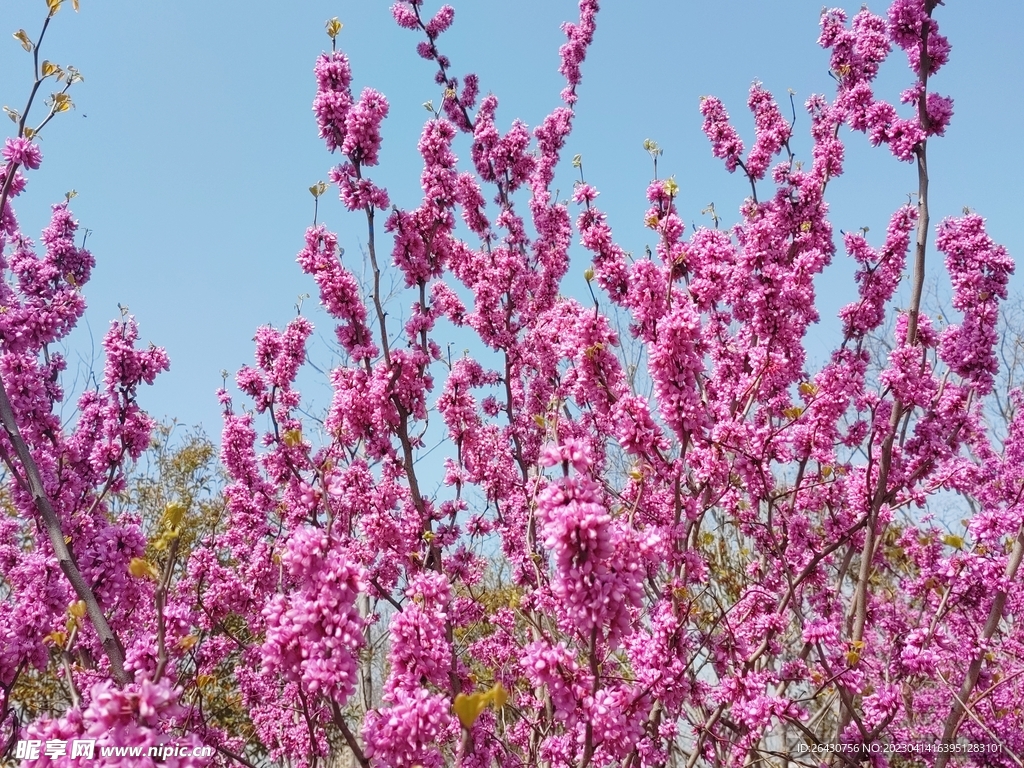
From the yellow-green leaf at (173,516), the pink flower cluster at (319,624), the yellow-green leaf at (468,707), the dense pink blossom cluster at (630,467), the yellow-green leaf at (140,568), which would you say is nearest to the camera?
the yellow-green leaf at (468,707)

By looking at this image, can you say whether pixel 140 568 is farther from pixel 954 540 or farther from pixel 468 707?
pixel 954 540

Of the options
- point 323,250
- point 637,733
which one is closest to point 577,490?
point 637,733

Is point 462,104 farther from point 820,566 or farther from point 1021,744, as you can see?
point 1021,744

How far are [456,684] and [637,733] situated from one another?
2.29 m

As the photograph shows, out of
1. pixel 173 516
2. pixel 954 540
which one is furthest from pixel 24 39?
pixel 954 540

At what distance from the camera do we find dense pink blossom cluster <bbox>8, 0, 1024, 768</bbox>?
3855 mm

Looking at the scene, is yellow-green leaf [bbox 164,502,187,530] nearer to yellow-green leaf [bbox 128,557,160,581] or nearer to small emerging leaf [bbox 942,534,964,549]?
yellow-green leaf [bbox 128,557,160,581]

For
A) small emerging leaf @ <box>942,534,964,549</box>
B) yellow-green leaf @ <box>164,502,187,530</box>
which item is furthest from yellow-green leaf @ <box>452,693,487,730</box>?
small emerging leaf @ <box>942,534,964,549</box>

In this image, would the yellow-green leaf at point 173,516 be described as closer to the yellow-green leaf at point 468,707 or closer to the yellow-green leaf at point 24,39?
the yellow-green leaf at point 468,707

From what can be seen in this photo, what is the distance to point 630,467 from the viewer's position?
5062 millimetres

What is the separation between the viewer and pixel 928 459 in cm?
532

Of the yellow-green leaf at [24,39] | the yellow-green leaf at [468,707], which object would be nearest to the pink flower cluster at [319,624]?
the yellow-green leaf at [468,707]

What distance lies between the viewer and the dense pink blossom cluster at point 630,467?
3.86m

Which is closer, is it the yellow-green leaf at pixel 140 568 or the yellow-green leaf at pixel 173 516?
the yellow-green leaf at pixel 140 568
